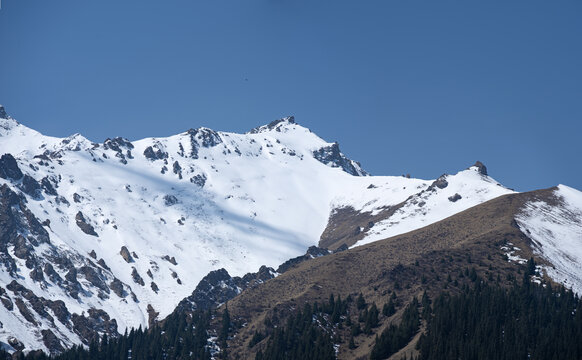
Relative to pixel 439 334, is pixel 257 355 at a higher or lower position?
lower

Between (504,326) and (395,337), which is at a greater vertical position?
(504,326)

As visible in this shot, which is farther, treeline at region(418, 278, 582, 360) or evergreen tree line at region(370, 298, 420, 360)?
evergreen tree line at region(370, 298, 420, 360)

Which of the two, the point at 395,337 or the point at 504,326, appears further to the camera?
the point at 395,337

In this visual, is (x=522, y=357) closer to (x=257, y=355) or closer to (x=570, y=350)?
(x=570, y=350)

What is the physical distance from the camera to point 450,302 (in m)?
190

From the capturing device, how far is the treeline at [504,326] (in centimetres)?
16575

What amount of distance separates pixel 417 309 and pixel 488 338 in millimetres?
28021

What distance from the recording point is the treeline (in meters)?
166

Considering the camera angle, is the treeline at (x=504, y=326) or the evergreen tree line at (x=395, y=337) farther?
the evergreen tree line at (x=395, y=337)

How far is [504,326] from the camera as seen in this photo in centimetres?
17712

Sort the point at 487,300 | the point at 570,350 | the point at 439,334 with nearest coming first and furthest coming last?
the point at 570,350
the point at 439,334
the point at 487,300

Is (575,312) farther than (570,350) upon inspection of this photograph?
Yes

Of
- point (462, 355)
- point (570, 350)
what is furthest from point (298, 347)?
point (570, 350)

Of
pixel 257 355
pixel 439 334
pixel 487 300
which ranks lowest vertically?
pixel 257 355
